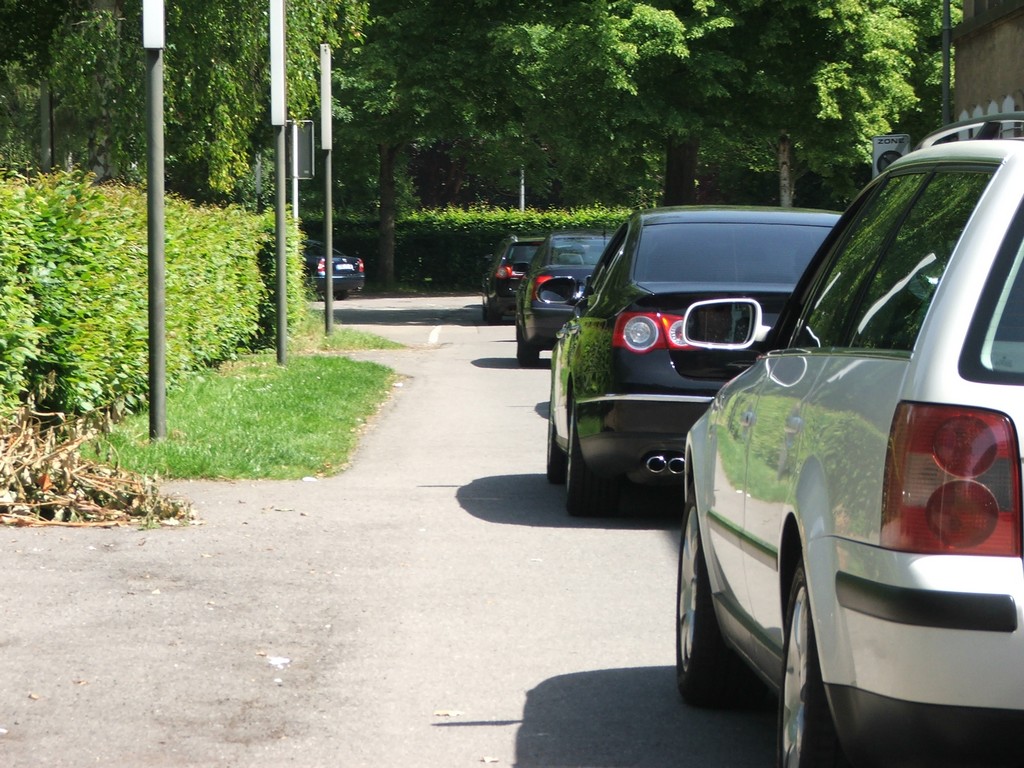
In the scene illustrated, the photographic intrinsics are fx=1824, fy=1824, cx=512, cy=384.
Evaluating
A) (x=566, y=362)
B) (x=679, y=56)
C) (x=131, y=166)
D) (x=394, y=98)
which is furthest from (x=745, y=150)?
(x=566, y=362)

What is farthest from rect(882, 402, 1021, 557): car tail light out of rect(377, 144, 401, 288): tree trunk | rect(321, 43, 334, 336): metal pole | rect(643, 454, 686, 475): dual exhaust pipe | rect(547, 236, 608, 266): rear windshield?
rect(377, 144, 401, 288): tree trunk

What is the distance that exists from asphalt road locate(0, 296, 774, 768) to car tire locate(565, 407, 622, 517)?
0.46ft

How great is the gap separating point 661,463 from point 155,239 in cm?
446

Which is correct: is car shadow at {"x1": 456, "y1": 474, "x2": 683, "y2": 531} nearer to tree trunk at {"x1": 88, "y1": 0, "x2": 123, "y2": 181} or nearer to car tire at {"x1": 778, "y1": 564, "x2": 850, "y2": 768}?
car tire at {"x1": 778, "y1": 564, "x2": 850, "y2": 768}

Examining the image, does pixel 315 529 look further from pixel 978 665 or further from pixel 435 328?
pixel 435 328

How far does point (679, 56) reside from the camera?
107 ft

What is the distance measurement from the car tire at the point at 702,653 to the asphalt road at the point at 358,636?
7cm

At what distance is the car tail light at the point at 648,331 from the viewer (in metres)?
8.99

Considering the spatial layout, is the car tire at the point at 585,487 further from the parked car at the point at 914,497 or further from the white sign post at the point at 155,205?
the parked car at the point at 914,497

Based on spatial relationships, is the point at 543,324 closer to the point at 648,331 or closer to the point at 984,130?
the point at 648,331

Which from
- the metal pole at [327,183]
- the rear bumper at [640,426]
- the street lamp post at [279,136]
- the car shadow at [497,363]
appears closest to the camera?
the rear bumper at [640,426]

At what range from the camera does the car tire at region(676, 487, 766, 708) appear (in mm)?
5477

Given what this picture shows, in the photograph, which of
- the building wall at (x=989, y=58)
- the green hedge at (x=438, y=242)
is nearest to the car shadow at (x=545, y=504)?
the building wall at (x=989, y=58)

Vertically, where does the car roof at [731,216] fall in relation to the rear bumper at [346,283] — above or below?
above
